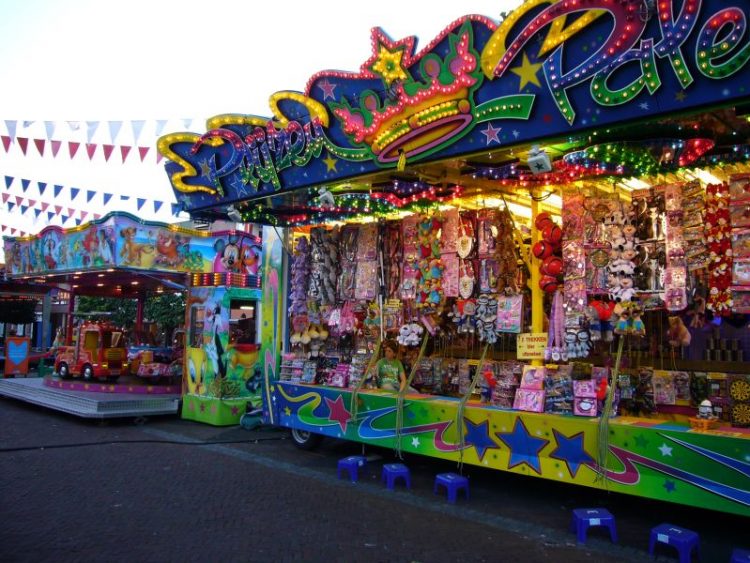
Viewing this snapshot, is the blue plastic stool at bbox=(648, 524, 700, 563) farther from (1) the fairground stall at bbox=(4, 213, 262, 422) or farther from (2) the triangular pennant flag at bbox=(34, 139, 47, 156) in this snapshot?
(2) the triangular pennant flag at bbox=(34, 139, 47, 156)

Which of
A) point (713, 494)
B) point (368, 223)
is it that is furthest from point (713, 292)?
point (368, 223)

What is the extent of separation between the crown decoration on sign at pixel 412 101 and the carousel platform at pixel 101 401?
28.6 ft

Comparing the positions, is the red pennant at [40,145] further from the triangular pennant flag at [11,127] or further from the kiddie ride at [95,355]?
the kiddie ride at [95,355]

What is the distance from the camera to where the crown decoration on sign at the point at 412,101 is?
677 cm

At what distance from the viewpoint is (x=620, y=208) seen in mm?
7453

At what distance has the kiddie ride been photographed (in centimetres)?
1717

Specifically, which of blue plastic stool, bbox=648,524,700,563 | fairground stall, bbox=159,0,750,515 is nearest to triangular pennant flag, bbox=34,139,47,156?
fairground stall, bbox=159,0,750,515

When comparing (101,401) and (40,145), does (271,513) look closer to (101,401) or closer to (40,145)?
(101,401)

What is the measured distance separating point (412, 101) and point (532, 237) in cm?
258

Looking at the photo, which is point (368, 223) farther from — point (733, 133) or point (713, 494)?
point (713, 494)

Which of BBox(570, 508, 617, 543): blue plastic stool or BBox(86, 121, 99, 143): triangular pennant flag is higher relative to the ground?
BBox(86, 121, 99, 143): triangular pennant flag

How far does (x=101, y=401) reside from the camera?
13.4 meters

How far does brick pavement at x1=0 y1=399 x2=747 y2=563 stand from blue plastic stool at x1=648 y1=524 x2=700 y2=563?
0.22 metres

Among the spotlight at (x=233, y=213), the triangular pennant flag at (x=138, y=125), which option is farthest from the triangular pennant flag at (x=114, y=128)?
the spotlight at (x=233, y=213)
